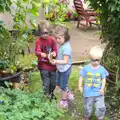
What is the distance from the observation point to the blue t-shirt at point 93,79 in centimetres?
464

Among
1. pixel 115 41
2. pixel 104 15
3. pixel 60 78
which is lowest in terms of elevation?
pixel 60 78

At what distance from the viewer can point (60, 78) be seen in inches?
209

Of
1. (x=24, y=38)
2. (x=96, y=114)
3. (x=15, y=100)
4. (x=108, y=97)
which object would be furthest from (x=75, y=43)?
(x=15, y=100)

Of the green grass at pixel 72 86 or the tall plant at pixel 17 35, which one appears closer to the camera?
the green grass at pixel 72 86

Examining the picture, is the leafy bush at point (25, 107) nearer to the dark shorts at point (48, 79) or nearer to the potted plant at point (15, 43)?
the dark shorts at point (48, 79)

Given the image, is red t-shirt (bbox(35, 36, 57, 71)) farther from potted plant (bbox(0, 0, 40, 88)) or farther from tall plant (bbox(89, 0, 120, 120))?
tall plant (bbox(89, 0, 120, 120))

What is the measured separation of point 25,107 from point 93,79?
1120 mm

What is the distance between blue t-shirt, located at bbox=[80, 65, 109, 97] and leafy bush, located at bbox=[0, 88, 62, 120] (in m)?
0.69

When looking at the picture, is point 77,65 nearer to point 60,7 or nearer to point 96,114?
point 60,7

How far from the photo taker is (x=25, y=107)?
13.1 feet

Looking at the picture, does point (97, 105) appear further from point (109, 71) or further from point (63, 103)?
point (109, 71)

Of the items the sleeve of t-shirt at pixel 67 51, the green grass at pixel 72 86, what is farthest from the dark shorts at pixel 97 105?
the sleeve of t-shirt at pixel 67 51

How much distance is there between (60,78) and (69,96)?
1.87 feet

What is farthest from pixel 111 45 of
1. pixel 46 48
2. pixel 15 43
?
pixel 15 43
